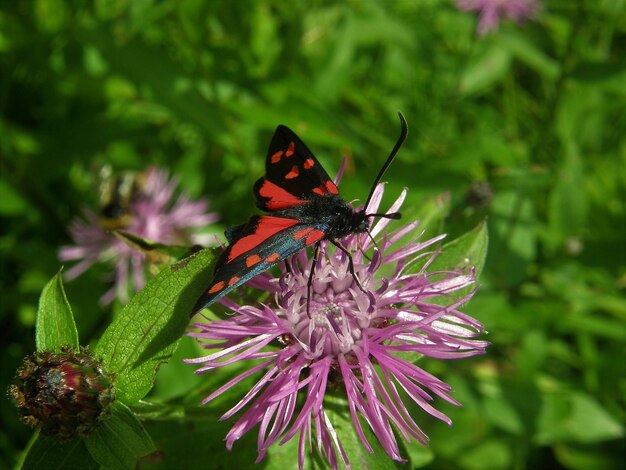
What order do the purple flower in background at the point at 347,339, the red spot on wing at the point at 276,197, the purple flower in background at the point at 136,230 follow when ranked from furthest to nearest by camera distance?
the purple flower in background at the point at 136,230 < the red spot on wing at the point at 276,197 < the purple flower in background at the point at 347,339

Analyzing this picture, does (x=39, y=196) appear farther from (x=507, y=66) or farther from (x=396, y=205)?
(x=507, y=66)

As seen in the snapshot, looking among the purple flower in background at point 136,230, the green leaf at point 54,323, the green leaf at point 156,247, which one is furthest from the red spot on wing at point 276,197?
the purple flower in background at point 136,230

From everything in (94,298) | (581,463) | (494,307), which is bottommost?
(581,463)

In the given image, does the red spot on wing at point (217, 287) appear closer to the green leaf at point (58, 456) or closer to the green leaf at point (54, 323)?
the green leaf at point (54, 323)

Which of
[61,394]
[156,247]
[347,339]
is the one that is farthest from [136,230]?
[347,339]

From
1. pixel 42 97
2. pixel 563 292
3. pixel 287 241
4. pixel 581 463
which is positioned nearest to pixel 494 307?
pixel 563 292

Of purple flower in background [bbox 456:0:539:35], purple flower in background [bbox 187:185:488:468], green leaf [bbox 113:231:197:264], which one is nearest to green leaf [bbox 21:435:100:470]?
purple flower in background [bbox 187:185:488:468]
